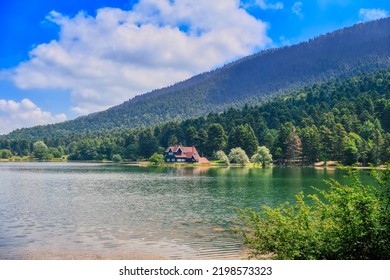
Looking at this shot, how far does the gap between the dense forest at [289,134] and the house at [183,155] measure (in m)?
5.12

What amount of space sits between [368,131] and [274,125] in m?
36.4

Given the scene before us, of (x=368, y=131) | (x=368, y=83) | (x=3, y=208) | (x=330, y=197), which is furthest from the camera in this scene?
(x=368, y=83)

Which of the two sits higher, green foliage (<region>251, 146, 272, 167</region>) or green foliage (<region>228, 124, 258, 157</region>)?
green foliage (<region>228, 124, 258, 157</region>)

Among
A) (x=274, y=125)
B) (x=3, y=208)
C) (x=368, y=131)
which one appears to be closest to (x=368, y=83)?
(x=274, y=125)

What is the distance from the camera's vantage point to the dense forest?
105 meters

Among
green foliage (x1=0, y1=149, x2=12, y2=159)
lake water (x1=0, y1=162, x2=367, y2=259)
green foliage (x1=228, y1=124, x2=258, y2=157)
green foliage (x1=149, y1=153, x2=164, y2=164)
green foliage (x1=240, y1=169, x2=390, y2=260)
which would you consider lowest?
lake water (x1=0, y1=162, x2=367, y2=259)

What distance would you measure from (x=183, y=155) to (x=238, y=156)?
19.9 metres

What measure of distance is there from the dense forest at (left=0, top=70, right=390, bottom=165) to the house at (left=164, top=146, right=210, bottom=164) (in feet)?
16.8

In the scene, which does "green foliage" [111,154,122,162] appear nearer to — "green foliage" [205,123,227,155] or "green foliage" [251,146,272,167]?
"green foliage" [205,123,227,155]

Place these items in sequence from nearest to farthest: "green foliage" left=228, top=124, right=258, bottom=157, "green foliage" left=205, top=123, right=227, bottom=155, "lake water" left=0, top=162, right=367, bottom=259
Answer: "lake water" left=0, top=162, right=367, bottom=259 < "green foliage" left=228, top=124, right=258, bottom=157 < "green foliage" left=205, top=123, right=227, bottom=155

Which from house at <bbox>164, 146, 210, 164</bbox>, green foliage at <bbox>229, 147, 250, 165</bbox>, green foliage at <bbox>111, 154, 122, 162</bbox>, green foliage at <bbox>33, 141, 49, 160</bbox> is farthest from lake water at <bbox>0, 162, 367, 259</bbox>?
green foliage at <bbox>111, 154, 122, 162</bbox>

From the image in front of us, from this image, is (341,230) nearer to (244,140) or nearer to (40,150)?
(244,140)
